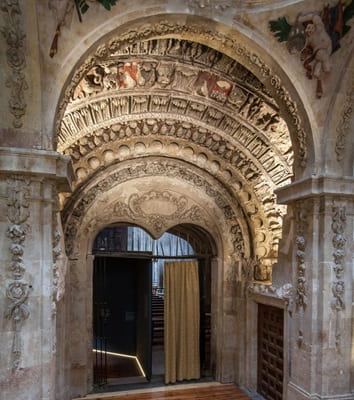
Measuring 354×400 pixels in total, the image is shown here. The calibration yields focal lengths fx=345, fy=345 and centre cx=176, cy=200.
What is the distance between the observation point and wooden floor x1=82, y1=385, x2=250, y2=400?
6.69 meters

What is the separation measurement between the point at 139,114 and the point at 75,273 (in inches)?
125

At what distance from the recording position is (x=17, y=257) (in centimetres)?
333

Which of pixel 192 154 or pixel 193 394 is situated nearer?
pixel 193 394

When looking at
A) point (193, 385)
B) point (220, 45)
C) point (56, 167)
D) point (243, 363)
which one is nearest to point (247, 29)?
point (220, 45)

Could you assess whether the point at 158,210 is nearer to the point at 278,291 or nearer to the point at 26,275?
the point at 278,291

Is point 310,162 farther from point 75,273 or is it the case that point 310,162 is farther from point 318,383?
point 75,273

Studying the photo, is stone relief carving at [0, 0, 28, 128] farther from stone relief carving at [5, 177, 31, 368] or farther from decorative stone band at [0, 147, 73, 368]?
stone relief carving at [5, 177, 31, 368]

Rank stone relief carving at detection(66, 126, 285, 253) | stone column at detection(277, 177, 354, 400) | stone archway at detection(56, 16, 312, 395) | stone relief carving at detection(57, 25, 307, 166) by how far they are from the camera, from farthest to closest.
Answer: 1. stone relief carving at detection(66, 126, 285, 253)
2. stone archway at detection(56, 16, 312, 395)
3. stone column at detection(277, 177, 354, 400)
4. stone relief carving at detection(57, 25, 307, 166)

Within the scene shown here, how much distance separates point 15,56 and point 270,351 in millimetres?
6325

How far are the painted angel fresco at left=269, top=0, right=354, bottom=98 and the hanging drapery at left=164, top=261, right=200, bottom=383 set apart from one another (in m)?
4.89

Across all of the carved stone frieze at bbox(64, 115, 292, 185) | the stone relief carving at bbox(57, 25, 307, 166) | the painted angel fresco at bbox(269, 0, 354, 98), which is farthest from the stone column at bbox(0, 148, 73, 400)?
the painted angel fresco at bbox(269, 0, 354, 98)

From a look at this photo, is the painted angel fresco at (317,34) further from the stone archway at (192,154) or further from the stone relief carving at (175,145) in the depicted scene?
the stone relief carving at (175,145)

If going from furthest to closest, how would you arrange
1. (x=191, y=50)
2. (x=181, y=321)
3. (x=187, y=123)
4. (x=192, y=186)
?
(x=181, y=321) → (x=192, y=186) → (x=187, y=123) → (x=191, y=50)

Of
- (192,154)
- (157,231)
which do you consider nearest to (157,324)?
(157,231)
